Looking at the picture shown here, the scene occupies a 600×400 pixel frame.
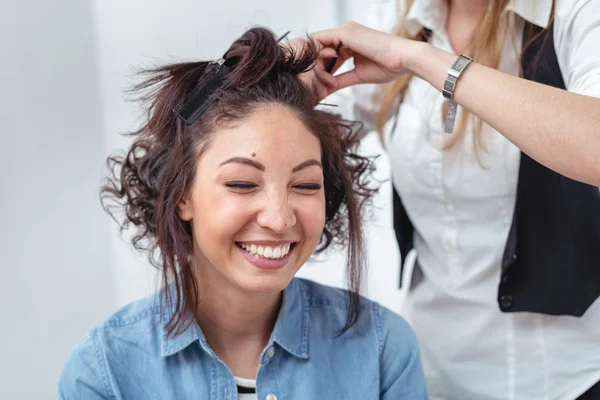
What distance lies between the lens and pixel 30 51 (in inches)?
89.5

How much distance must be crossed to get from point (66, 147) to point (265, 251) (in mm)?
1270

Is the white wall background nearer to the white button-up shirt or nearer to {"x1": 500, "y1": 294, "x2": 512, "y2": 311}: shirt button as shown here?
the white button-up shirt

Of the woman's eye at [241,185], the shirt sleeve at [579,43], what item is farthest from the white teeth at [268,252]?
the shirt sleeve at [579,43]

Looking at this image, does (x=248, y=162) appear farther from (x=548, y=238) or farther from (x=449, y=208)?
(x=548, y=238)

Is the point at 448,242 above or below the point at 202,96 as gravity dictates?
below

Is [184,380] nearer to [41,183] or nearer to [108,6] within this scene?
[41,183]

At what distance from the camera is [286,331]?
1.56 m

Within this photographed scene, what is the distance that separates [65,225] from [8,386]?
0.53m

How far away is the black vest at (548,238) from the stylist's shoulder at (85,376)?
861 mm

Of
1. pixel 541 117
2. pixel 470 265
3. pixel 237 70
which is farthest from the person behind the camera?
pixel 470 265

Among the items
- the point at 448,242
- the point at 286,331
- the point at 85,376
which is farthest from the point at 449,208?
the point at 85,376

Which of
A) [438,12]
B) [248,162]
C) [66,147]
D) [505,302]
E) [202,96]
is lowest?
[505,302]

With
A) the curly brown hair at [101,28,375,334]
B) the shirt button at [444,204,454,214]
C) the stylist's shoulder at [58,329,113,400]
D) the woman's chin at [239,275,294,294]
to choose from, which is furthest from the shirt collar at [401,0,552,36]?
the stylist's shoulder at [58,329,113,400]

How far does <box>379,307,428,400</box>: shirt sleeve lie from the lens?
157 centimetres
